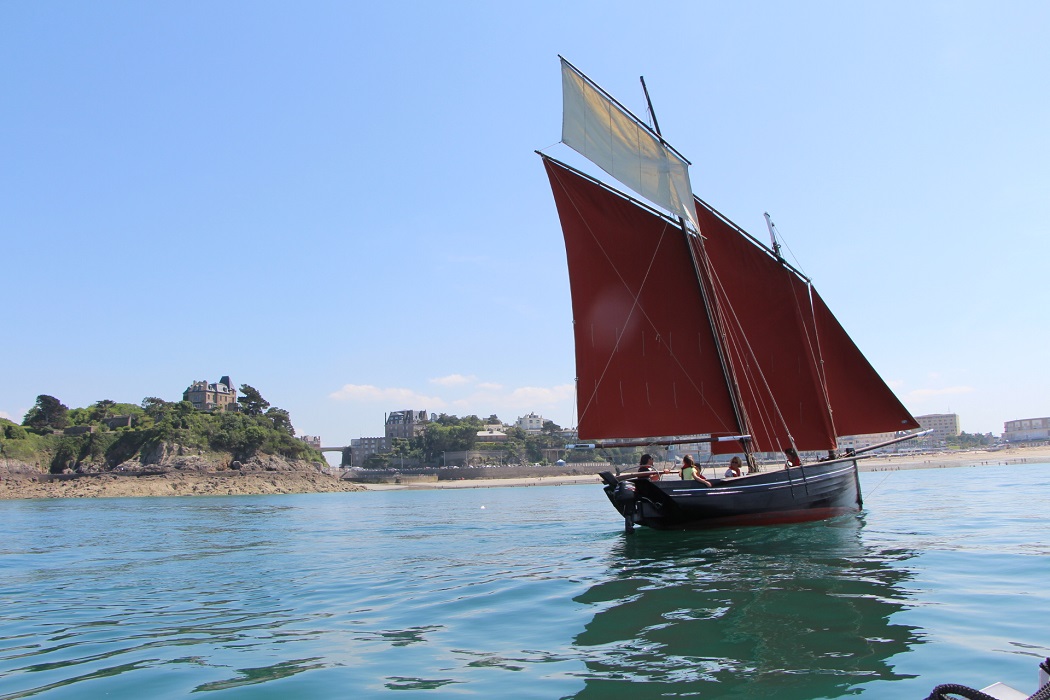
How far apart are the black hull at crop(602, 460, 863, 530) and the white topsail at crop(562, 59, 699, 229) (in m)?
10.5

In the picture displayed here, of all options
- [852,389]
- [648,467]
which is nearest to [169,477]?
[648,467]

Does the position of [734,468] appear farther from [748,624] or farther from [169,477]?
[169,477]

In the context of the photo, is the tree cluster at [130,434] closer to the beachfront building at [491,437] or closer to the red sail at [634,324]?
the beachfront building at [491,437]

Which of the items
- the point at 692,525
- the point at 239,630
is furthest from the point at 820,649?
the point at 692,525

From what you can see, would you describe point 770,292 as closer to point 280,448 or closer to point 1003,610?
point 1003,610

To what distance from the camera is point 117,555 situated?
23297 millimetres

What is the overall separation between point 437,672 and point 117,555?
19.8 metres

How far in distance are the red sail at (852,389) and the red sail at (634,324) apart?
5004mm

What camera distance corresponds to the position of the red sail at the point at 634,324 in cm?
2439

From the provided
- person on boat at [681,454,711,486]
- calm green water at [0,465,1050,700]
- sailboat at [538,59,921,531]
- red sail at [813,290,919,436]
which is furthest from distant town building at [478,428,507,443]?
calm green water at [0,465,1050,700]

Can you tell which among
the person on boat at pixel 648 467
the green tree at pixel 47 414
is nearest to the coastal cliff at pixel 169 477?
the green tree at pixel 47 414

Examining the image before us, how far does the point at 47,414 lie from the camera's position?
444 feet

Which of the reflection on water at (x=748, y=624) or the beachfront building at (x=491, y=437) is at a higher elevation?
the beachfront building at (x=491, y=437)

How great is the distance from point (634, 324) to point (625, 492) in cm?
573
